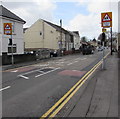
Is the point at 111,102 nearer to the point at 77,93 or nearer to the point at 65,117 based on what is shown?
the point at 77,93

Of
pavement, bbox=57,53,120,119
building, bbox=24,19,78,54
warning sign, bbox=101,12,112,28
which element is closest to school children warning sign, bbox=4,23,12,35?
warning sign, bbox=101,12,112,28

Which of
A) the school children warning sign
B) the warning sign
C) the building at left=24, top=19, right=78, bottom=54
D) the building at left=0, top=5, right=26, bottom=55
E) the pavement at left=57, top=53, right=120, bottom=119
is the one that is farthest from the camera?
the building at left=24, top=19, right=78, bottom=54

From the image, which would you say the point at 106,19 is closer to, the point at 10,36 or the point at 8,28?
the point at 8,28

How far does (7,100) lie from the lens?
20.4 ft

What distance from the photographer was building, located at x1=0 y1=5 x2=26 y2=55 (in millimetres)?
21531

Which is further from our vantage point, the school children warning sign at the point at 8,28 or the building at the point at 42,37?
the building at the point at 42,37

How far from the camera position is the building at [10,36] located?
21.5 meters

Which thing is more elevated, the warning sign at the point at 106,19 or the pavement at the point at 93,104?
the warning sign at the point at 106,19

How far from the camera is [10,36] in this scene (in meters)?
22.8

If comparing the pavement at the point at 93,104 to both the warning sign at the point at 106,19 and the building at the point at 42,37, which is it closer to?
the warning sign at the point at 106,19

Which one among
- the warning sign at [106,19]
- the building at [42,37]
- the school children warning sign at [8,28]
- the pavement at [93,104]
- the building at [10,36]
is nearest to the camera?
the pavement at [93,104]

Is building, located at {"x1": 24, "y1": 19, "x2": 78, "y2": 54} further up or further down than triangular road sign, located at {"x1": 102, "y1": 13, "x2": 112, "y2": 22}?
further up

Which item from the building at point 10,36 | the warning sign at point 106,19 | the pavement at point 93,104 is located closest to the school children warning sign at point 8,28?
the building at point 10,36

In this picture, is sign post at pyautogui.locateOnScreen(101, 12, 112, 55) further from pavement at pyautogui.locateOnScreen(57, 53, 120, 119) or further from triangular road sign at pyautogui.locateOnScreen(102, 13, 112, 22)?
pavement at pyautogui.locateOnScreen(57, 53, 120, 119)
